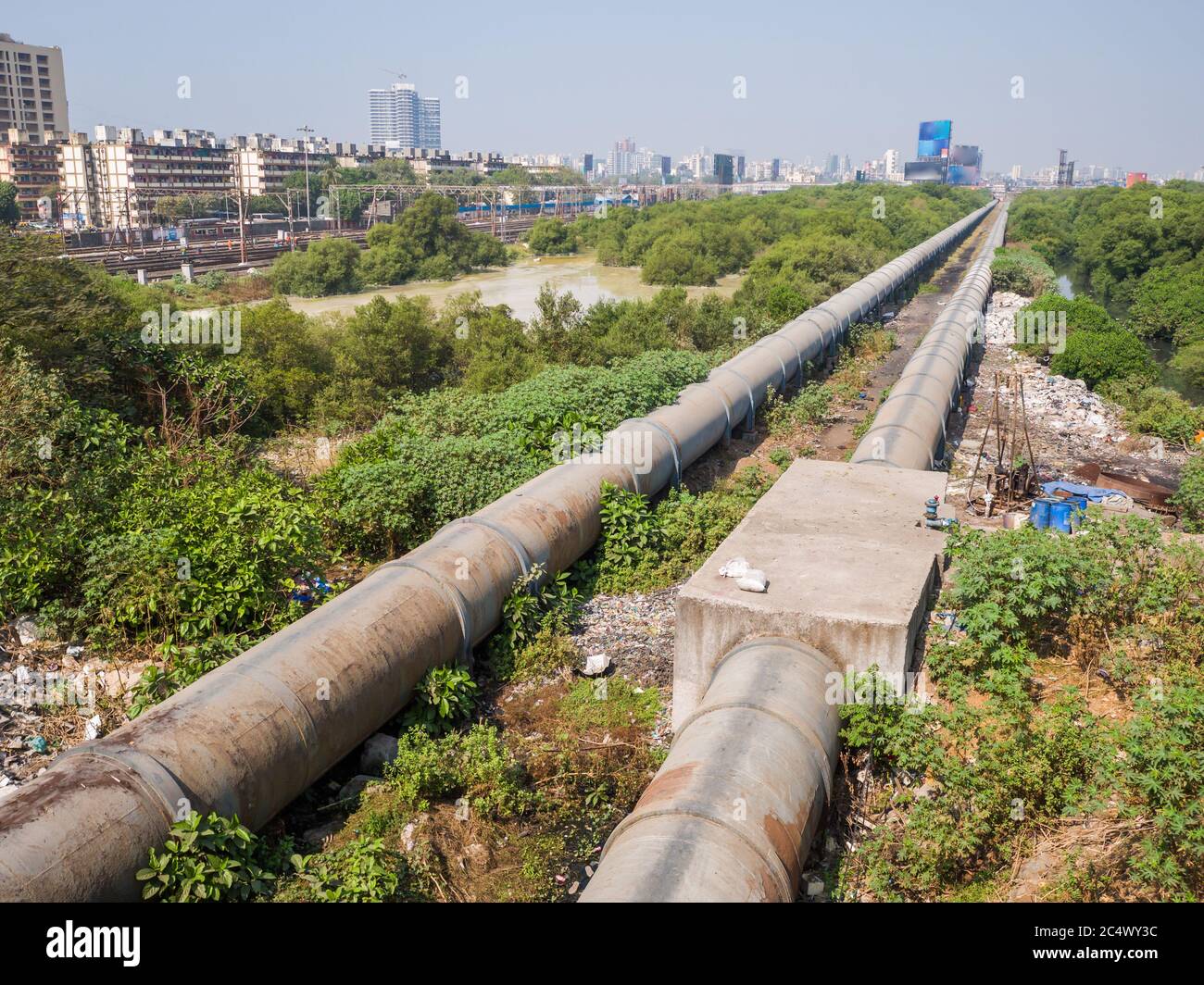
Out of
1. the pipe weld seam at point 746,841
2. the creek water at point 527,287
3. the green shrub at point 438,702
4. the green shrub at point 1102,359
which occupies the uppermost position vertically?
the creek water at point 527,287

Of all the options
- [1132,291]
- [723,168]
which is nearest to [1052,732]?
[1132,291]

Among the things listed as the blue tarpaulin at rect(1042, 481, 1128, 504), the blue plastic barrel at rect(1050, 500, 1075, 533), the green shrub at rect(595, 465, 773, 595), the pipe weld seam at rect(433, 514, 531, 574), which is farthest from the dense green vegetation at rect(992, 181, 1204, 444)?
the pipe weld seam at rect(433, 514, 531, 574)

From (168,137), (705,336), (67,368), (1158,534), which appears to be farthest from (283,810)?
(168,137)

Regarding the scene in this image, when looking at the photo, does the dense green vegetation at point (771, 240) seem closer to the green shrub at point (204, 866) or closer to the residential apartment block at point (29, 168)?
the green shrub at point (204, 866)

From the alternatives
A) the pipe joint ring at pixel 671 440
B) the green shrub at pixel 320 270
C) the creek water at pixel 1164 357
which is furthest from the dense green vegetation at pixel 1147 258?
the green shrub at pixel 320 270

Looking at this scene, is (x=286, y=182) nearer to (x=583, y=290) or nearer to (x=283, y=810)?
(x=583, y=290)

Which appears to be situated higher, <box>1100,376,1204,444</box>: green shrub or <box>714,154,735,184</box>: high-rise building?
<box>714,154,735,184</box>: high-rise building

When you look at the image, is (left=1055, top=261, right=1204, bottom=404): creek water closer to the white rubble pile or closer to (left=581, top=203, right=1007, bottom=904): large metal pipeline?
the white rubble pile
